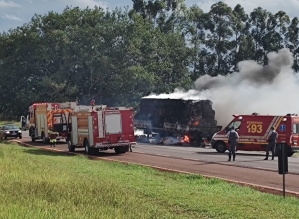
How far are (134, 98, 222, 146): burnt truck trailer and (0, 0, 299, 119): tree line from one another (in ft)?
61.7

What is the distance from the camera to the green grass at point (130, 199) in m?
10.2

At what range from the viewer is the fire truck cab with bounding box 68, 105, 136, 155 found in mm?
28859

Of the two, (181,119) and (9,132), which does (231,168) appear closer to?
(181,119)

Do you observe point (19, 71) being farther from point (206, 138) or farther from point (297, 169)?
point (297, 169)

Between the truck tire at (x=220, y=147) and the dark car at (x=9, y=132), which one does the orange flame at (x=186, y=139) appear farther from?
the dark car at (x=9, y=132)

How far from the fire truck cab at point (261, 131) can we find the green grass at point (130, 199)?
48.5 ft

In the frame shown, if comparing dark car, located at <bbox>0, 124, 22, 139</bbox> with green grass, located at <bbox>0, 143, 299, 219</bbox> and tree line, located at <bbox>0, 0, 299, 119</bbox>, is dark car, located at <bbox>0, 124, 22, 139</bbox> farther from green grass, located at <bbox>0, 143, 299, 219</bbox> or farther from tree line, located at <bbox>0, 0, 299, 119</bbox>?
green grass, located at <bbox>0, 143, 299, 219</bbox>

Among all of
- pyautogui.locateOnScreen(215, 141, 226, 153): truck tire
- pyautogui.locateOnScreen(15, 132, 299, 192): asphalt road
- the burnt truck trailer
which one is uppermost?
the burnt truck trailer

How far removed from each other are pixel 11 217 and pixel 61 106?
30868 millimetres

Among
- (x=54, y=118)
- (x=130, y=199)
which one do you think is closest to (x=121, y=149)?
(x=54, y=118)

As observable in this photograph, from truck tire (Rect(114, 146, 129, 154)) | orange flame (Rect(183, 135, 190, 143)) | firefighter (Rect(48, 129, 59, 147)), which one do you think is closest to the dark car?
firefighter (Rect(48, 129, 59, 147))

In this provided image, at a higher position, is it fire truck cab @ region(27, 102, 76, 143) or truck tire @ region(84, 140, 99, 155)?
fire truck cab @ region(27, 102, 76, 143)

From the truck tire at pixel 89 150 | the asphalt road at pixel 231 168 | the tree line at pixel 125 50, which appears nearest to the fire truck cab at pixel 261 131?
the asphalt road at pixel 231 168

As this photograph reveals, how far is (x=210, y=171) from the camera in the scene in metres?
21.0
